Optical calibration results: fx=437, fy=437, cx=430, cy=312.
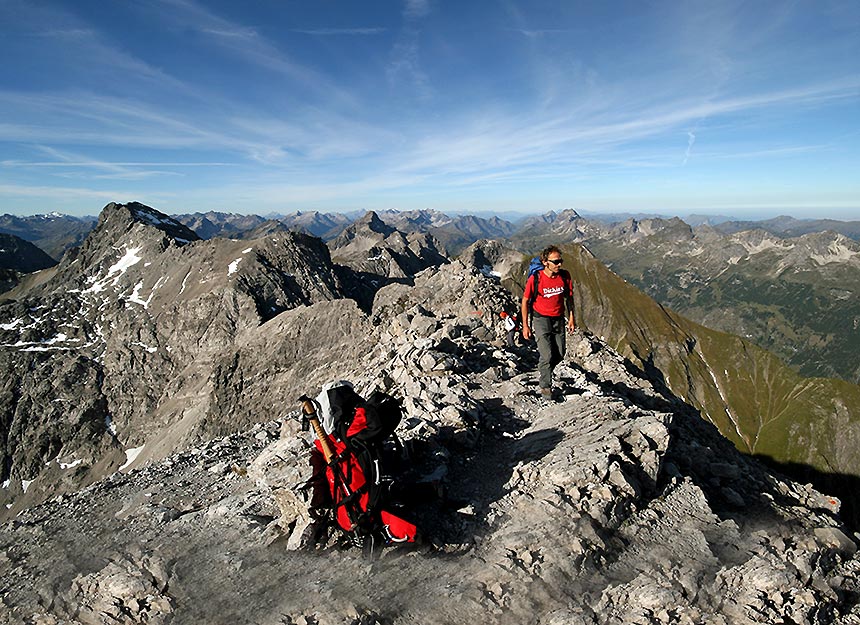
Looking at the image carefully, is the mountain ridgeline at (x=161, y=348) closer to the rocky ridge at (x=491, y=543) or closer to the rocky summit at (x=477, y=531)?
the rocky summit at (x=477, y=531)

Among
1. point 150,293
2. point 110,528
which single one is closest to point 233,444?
point 110,528

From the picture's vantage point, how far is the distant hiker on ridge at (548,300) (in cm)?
1472

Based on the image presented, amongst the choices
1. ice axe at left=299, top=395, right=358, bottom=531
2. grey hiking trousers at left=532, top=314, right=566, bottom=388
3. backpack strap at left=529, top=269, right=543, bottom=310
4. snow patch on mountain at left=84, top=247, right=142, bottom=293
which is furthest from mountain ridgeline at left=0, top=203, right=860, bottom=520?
ice axe at left=299, top=395, right=358, bottom=531

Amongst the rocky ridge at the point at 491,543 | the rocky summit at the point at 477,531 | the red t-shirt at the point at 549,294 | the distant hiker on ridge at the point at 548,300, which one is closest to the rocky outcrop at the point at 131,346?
the rocky summit at the point at 477,531

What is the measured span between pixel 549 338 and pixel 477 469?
527 centimetres

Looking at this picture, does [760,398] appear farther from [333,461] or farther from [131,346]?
[131,346]

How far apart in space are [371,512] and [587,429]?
782 centimetres

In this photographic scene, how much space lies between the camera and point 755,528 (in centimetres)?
1091

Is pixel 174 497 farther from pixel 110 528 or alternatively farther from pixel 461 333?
pixel 461 333

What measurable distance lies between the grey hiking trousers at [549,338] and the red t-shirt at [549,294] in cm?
28

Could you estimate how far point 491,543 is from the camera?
988 centimetres

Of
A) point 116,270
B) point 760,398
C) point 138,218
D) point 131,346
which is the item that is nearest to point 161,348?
point 131,346

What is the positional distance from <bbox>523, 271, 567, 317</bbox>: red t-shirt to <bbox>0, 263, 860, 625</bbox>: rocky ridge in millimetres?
3838

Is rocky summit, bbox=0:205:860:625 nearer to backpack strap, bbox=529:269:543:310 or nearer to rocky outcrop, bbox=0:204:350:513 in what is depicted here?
backpack strap, bbox=529:269:543:310
